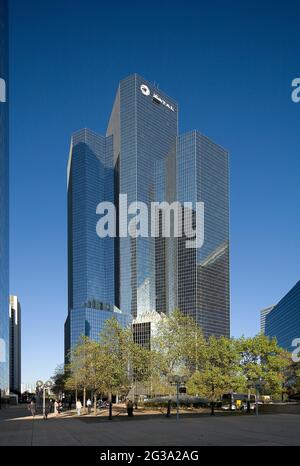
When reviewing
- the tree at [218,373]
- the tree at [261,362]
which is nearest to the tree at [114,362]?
the tree at [218,373]

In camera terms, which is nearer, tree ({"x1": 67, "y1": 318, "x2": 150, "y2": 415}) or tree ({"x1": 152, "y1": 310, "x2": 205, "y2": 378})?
tree ({"x1": 67, "y1": 318, "x2": 150, "y2": 415})

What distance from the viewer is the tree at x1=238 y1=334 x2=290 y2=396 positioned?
6381 cm

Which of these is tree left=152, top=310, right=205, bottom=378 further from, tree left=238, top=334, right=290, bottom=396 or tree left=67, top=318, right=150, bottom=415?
tree left=238, top=334, right=290, bottom=396

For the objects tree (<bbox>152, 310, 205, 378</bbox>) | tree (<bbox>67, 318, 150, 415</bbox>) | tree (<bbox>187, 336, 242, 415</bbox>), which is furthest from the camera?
tree (<bbox>152, 310, 205, 378</bbox>)

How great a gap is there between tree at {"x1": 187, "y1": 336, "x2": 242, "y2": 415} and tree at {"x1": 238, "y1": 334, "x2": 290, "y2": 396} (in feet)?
3.28

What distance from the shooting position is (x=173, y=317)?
73062 millimetres

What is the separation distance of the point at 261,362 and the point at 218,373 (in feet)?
19.5

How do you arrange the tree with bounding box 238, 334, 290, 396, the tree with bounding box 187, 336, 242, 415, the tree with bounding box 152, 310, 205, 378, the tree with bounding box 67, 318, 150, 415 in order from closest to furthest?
the tree with bounding box 187, 336, 242, 415 < the tree with bounding box 238, 334, 290, 396 < the tree with bounding box 67, 318, 150, 415 < the tree with bounding box 152, 310, 205, 378

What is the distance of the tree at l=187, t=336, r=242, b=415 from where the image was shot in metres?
63.1

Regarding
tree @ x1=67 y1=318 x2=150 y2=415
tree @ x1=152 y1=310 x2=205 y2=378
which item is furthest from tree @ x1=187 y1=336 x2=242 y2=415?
tree @ x1=67 y1=318 x2=150 y2=415

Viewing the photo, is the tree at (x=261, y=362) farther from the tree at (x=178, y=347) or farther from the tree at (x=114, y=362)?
the tree at (x=114, y=362)

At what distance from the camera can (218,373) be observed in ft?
208

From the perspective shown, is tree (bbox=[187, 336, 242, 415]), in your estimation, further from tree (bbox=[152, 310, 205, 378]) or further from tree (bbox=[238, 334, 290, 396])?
tree (bbox=[152, 310, 205, 378])
